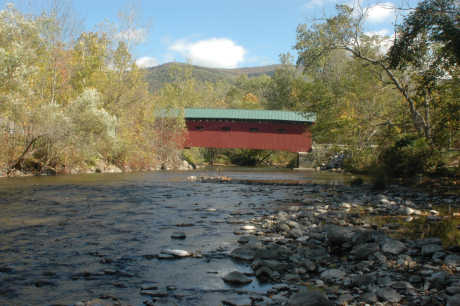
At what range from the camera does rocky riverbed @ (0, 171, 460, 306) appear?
9.93ft

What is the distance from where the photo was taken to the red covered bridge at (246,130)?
29.8 meters

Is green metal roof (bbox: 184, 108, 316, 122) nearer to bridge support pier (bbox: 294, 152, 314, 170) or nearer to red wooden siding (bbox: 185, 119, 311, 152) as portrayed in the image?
red wooden siding (bbox: 185, 119, 311, 152)

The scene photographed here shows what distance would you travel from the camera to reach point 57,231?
5578mm

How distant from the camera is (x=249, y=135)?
30.2m

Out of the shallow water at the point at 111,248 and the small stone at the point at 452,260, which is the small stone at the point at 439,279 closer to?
the small stone at the point at 452,260

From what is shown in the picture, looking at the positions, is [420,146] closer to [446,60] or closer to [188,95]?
[446,60]

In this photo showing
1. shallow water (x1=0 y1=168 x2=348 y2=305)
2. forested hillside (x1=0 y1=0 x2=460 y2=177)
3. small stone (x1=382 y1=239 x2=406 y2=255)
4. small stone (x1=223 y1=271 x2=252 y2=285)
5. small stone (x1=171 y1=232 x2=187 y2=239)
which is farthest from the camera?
forested hillside (x1=0 y1=0 x2=460 y2=177)

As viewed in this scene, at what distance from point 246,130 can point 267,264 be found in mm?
26530

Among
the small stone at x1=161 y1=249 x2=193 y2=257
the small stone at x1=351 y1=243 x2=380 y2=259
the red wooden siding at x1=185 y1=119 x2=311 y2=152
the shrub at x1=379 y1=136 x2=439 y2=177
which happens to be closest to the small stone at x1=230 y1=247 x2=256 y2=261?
the small stone at x1=161 y1=249 x2=193 y2=257

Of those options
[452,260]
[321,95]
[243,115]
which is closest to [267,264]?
[452,260]

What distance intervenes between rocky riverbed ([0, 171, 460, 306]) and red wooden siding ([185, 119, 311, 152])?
23203 mm

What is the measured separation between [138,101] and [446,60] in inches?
754

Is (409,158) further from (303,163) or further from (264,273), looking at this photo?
(303,163)

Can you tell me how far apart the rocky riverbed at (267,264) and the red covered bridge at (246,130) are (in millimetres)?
23206
